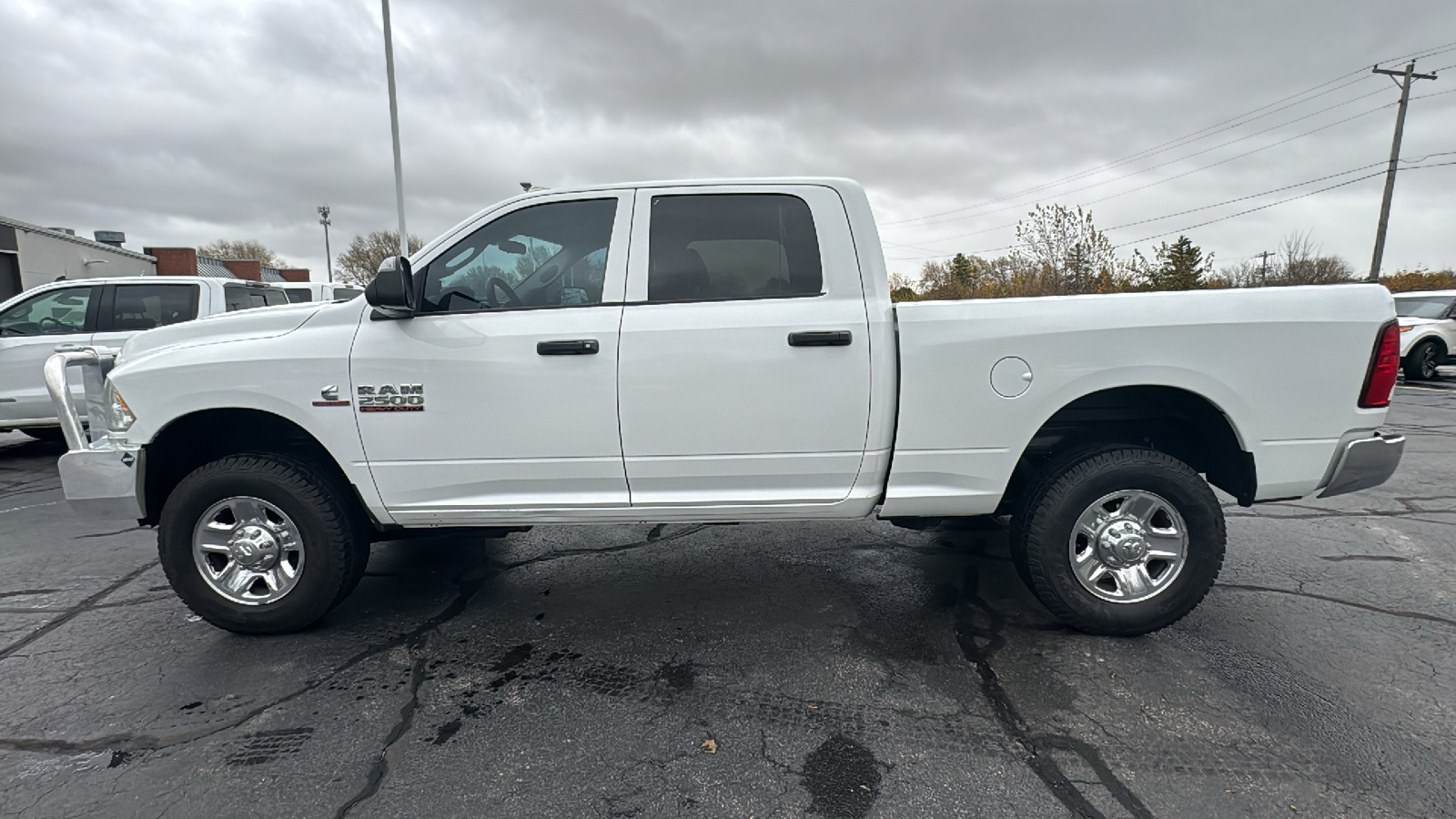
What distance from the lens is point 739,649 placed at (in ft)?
10.3

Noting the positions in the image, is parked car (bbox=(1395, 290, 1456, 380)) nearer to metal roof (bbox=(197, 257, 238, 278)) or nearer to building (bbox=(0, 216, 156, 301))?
building (bbox=(0, 216, 156, 301))

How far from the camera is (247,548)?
3.21 metres

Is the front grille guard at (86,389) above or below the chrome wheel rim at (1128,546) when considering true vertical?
above

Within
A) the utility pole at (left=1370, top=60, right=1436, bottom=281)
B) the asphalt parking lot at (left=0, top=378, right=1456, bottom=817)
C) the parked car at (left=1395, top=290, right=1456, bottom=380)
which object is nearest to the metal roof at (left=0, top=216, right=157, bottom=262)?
the asphalt parking lot at (left=0, top=378, right=1456, bottom=817)

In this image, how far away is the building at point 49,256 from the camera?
22328 millimetres

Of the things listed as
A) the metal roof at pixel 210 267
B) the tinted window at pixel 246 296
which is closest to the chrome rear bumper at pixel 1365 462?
the tinted window at pixel 246 296

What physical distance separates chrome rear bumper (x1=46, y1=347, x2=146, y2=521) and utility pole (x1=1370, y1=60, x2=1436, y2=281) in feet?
109

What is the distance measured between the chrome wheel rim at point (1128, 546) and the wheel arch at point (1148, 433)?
11.1 inches

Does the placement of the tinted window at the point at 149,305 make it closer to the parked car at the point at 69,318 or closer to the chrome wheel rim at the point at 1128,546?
the parked car at the point at 69,318

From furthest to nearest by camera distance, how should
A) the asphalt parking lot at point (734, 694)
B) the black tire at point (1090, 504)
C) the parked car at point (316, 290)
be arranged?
the parked car at point (316, 290) → the black tire at point (1090, 504) → the asphalt parking lot at point (734, 694)

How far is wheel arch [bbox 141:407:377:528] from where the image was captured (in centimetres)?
327

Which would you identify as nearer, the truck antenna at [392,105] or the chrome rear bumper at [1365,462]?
the chrome rear bumper at [1365,462]

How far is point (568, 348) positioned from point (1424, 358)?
18373 mm

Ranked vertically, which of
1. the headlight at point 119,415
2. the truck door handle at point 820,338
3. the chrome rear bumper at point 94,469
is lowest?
the chrome rear bumper at point 94,469
